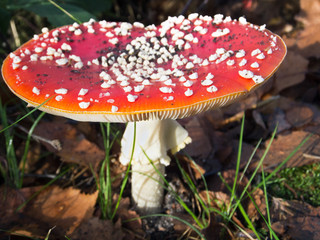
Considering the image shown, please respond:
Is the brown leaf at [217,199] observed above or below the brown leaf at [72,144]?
A: below

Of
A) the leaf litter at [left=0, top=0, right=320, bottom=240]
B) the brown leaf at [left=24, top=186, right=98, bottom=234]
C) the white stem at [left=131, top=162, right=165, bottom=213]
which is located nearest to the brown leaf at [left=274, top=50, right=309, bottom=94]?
the leaf litter at [left=0, top=0, right=320, bottom=240]

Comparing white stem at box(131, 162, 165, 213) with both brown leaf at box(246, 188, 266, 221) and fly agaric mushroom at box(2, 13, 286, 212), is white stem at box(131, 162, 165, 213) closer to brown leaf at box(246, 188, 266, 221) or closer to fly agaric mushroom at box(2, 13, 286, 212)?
fly agaric mushroom at box(2, 13, 286, 212)

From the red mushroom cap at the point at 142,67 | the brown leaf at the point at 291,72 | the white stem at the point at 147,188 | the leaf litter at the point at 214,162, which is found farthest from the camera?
the brown leaf at the point at 291,72

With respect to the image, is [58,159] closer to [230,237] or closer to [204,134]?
[204,134]

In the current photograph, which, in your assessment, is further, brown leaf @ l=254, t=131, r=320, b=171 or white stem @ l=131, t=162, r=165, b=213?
brown leaf @ l=254, t=131, r=320, b=171

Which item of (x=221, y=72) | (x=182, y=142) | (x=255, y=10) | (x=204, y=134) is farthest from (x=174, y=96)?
(x=255, y=10)

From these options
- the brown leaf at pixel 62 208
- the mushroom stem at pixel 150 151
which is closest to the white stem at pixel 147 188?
the mushroom stem at pixel 150 151

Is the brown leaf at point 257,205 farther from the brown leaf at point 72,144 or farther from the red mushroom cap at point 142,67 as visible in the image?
the brown leaf at point 72,144
